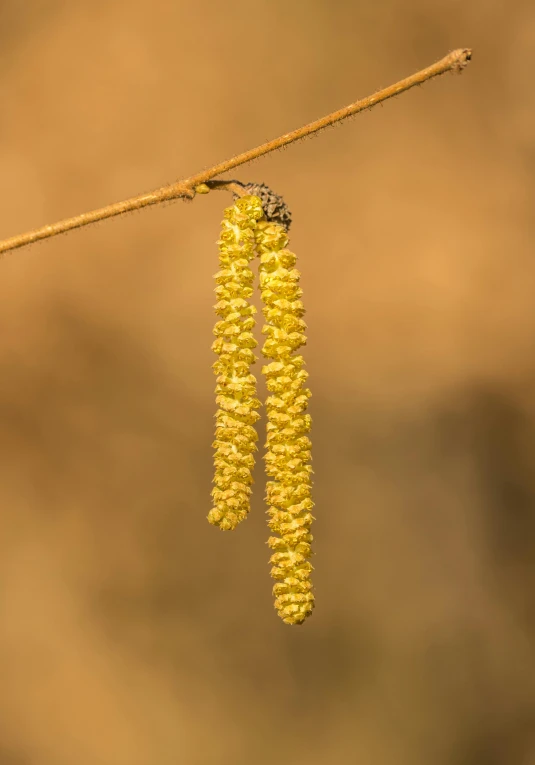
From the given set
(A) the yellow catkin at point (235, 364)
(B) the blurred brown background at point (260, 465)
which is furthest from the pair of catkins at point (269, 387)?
(B) the blurred brown background at point (260, 465)

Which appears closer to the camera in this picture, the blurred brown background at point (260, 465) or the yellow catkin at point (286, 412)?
the yellow catkin at point (286, 412)

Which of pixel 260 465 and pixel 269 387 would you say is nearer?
pixel 269 387

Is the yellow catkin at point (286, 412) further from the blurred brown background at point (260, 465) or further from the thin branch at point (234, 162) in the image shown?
the blurred brown background at point (260, 465)

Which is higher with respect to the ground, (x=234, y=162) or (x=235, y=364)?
(x=234, y=162)

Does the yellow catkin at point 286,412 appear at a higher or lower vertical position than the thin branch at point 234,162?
lower

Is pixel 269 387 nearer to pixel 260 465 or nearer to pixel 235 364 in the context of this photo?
pixel 235 364

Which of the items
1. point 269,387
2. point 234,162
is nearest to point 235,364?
point 269,387

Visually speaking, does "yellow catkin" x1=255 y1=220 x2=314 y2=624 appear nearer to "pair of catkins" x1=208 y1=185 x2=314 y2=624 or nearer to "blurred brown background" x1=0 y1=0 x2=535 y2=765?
"pair of catkins" x1=208 y1=185 x2=314 y2=624
